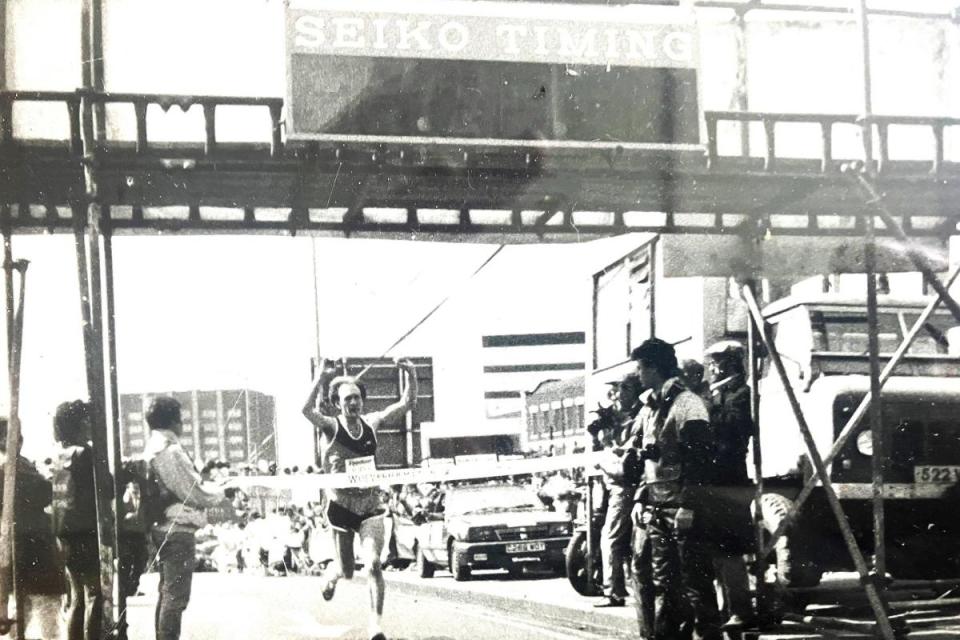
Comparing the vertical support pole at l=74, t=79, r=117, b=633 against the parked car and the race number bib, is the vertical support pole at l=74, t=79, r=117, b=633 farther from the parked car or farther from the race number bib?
the parked car

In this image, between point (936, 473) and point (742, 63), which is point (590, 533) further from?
point (742, 63)

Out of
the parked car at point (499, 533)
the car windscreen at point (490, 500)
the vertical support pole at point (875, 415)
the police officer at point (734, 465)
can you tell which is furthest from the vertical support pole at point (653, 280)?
the car windscreen at point (490, 500)

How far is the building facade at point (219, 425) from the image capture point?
9609 millimetres

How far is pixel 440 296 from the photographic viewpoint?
11.8m

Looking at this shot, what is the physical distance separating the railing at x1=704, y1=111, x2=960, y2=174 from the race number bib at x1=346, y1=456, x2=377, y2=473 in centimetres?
345

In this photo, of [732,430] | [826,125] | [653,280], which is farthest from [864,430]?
[826,125]

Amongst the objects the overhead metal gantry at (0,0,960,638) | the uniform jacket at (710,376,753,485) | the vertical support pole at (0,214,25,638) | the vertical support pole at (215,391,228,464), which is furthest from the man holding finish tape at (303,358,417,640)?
the uniform jacket at (710,376,753,485)

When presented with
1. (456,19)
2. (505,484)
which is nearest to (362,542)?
(456,19)

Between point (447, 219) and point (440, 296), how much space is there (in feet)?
5.12

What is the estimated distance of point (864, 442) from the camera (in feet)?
37.3

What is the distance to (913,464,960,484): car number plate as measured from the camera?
1116cm

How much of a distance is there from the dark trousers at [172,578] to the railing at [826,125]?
4173 millimetres

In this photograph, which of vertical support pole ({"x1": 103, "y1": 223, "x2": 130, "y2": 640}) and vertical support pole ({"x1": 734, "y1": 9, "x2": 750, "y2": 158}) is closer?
vertical support pole ({"x1": 103, "y1": 223, "x2": 130, "y2": 640})

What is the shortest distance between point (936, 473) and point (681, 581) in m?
3.32
